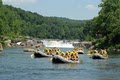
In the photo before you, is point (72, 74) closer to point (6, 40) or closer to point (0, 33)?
point (0, 33)

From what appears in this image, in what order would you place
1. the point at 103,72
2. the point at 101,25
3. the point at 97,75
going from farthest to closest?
the point at 101,25
the point at 103,72
the point at 97,75

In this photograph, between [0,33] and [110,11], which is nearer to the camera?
[110,11]

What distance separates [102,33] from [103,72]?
87.0 m

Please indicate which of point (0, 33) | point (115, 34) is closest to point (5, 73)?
point (115, 34)

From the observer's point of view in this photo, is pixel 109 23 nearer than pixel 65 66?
No

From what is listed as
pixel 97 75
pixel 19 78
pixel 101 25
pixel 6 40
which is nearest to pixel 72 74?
pixel 97 75

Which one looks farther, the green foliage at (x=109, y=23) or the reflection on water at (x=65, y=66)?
the green foliage at (x=109, y=23)

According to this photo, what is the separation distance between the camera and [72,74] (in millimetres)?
62531

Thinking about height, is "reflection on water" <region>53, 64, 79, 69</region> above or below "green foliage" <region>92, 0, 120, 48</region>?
below

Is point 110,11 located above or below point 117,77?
above

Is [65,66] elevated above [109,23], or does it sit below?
below

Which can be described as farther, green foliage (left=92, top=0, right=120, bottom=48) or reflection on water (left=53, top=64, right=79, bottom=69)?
green foliage (left=92, top=0, right=120, bottom=48)

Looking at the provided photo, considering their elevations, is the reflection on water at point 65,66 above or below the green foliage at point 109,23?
below

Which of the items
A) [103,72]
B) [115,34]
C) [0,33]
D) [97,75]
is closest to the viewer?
[97,75]
